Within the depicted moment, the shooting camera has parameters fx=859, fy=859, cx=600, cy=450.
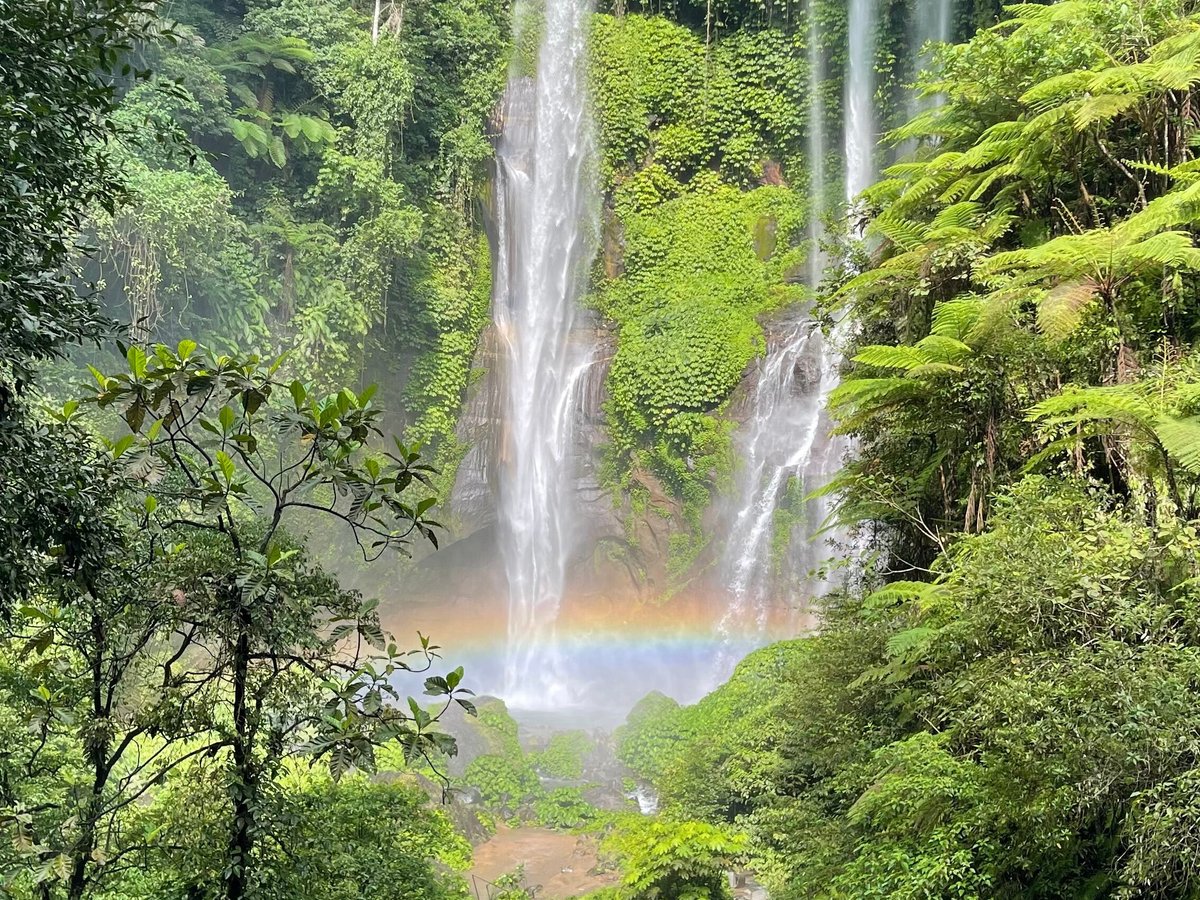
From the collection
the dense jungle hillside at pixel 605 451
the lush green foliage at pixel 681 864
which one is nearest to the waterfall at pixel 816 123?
Answer: the dense jungle hillside at pixel 605 451

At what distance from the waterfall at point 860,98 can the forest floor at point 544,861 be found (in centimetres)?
1319

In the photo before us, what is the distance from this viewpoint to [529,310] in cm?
1811

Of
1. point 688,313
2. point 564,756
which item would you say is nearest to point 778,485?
point 688,313

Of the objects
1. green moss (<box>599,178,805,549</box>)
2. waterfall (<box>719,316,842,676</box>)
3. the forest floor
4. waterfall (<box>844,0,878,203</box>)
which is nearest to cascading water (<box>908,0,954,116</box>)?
waterfall (<box>844,0,878,203</box>)

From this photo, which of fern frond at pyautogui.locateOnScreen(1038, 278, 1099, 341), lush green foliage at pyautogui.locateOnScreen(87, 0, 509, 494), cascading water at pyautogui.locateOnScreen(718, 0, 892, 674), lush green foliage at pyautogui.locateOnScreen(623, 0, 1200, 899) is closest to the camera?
lush green foliage at pyautogui.locateOnScreen(623, 0, 1200, 899)

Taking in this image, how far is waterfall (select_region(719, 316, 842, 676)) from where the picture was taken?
593 inches

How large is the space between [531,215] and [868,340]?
11808mm

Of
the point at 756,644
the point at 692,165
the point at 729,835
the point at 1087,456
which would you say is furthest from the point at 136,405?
the point at 692,165

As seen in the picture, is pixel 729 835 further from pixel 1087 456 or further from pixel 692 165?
pixel 692 165

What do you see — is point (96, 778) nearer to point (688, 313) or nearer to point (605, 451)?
point (605, 451)

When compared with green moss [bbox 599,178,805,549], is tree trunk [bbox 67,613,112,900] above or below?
below

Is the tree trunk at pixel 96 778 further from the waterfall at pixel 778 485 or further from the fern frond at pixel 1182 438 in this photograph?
the waterfall at pixel 778 485

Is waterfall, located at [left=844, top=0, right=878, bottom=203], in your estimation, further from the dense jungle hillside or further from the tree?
the tree

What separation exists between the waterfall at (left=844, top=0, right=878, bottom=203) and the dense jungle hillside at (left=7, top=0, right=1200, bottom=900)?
10 cm
